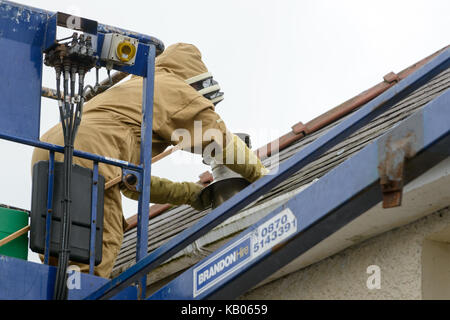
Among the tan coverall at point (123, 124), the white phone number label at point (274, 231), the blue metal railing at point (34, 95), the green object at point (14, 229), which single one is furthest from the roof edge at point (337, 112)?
the white phone number label at point (274, 231)

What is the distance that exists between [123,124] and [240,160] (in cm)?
79

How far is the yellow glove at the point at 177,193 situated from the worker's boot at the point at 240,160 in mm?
723

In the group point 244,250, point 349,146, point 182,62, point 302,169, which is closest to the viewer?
point 244,250

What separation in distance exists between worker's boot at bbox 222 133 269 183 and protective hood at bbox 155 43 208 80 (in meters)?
0.71

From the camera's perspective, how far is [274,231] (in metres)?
4.73

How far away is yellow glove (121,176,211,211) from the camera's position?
23.9 ft

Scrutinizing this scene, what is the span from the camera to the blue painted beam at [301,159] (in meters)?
4.33

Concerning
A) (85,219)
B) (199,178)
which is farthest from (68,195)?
(199,178)

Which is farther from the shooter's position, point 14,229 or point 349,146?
point 349,146

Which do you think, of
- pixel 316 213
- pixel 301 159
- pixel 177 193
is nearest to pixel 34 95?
pixel 177 193

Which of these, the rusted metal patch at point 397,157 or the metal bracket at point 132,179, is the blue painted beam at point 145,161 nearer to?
the metal bracket at point 132,179

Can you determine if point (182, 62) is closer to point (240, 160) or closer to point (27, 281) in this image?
point (240, 160)

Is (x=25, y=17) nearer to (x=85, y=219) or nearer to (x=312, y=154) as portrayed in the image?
(x=85, y=219)
